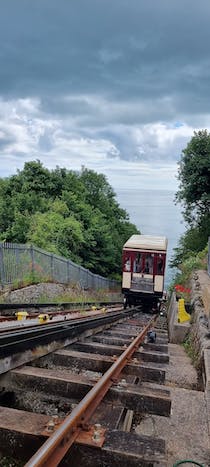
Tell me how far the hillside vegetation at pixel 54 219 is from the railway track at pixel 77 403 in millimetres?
16574

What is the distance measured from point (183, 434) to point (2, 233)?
839 inches

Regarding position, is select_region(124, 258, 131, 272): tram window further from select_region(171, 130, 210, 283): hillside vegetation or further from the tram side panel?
select_region(171, 130, 210, 283): hillside vegetation

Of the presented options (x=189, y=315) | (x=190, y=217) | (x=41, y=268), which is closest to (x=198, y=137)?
(x=190, y=217)

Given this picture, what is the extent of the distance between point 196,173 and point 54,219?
35.1 feet

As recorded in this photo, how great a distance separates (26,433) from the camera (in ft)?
8.14

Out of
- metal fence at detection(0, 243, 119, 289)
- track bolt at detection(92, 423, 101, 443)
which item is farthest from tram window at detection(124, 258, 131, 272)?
track bolt at detection(92, 423, 101, 443)

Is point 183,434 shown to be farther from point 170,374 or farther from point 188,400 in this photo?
point 170,374

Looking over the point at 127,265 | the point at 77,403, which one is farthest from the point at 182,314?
the point at 127,265

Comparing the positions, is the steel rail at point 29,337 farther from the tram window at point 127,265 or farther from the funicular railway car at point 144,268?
the tram window at point 127,265

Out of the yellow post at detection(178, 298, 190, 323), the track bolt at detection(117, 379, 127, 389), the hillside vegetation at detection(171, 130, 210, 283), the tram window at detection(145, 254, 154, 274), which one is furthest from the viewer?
the hillside vegetation at detection(171, 130, 210, 283)

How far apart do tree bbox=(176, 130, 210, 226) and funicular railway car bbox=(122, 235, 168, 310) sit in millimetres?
9640

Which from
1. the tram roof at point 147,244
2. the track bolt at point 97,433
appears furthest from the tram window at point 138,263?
the track bolt at point 97,433

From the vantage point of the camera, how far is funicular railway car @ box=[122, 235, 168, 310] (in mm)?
18391

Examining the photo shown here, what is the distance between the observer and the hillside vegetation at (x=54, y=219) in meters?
22.5
